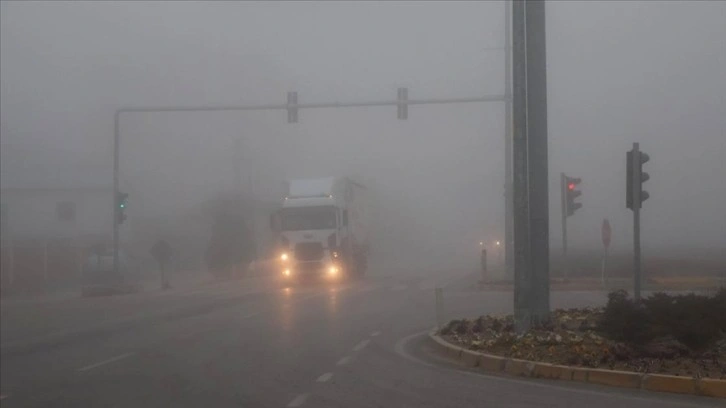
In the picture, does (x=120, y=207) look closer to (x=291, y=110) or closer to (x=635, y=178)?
(x=291, y=110)

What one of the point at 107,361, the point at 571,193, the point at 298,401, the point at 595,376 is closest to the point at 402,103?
the point at 571,193

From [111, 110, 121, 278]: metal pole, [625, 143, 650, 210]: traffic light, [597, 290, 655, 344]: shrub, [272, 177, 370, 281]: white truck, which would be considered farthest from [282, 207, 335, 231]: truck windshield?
[597, 290, 655, 344]: shrub

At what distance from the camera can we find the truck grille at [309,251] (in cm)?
4238

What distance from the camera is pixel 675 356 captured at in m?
13.0

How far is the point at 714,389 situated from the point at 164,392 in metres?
6.60

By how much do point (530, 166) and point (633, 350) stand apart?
5412 mm

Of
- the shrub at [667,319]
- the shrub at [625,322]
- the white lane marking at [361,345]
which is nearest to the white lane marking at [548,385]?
the white lane marking at [361,345]

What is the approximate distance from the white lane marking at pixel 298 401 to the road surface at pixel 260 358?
18mm

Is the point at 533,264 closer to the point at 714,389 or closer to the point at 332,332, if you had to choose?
the point at 332,332

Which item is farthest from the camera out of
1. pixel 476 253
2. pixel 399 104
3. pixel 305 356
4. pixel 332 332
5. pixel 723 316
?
pixel 476 253

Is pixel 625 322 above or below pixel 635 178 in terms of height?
below

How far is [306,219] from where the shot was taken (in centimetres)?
4222

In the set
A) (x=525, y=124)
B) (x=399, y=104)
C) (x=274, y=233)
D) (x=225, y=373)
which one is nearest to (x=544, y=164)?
(x=525, y=124)

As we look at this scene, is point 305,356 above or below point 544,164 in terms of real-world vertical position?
below
